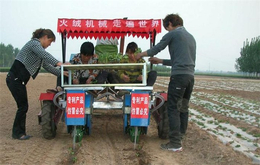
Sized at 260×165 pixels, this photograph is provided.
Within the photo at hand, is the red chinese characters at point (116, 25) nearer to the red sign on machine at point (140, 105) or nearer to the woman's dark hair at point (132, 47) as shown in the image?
the woman's dark hair at point (132, 47)

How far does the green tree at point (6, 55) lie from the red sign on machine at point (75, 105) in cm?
10419

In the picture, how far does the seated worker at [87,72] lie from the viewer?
17.0 ft

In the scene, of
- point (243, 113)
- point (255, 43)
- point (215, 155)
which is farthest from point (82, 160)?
point (255, 43)

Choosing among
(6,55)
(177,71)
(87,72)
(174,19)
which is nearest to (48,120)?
(87,72)

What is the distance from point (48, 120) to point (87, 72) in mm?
1228

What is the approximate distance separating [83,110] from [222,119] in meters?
4.51

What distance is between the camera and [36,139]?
5.00 m

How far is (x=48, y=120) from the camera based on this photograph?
15.9 feet

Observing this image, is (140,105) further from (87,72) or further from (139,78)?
(87,72)

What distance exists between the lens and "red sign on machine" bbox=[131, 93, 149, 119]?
4355mm

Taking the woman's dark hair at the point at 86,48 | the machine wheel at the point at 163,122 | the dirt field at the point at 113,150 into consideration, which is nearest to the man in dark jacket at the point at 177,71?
the dirt field at the point at 113,150

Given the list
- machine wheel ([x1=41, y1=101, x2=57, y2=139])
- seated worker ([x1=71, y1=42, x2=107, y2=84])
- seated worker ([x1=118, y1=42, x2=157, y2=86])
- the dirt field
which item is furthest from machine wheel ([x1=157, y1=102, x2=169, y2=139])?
machine wheel ([x1=41, y1=101, x2=57, y2=139])

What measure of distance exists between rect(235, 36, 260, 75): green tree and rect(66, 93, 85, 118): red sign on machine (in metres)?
74.8

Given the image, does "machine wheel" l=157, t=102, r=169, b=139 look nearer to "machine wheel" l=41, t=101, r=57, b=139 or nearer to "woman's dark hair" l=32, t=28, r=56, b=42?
"machine wheel" l=41, t=101, r=57, b=139
